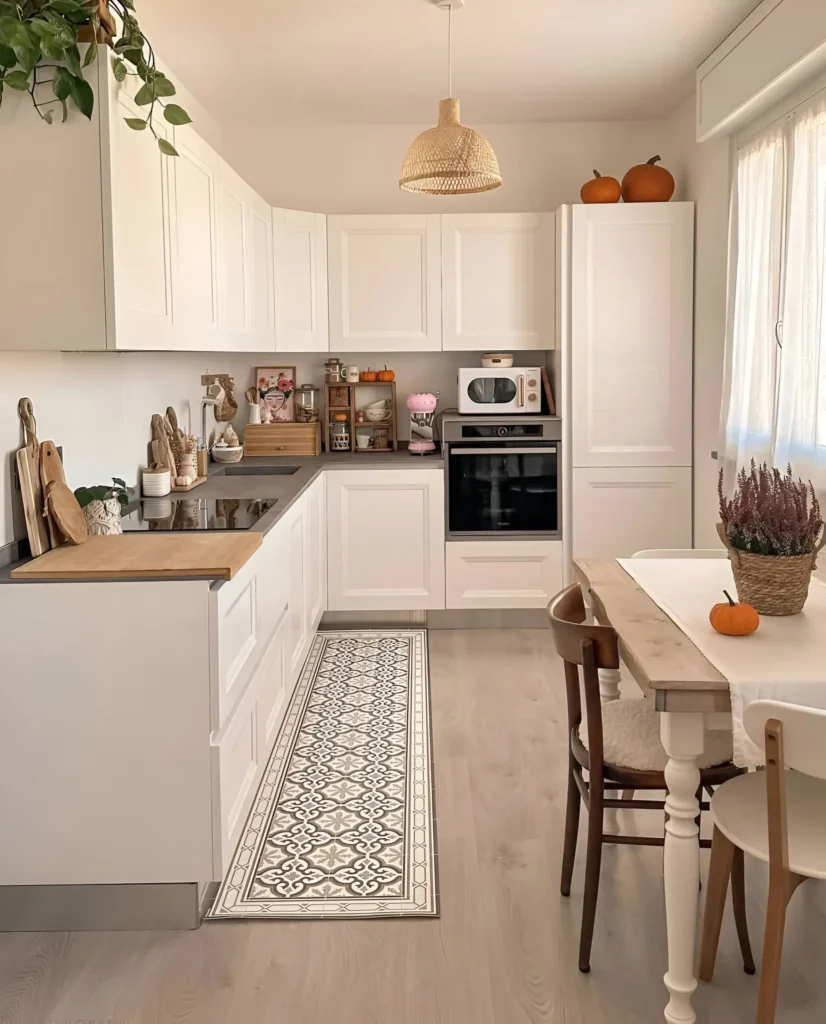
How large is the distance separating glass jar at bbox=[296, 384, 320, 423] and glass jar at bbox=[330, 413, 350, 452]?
0.45 feet

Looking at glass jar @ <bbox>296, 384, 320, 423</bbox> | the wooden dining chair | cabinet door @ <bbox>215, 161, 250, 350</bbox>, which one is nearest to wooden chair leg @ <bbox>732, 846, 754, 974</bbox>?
the wooden dining chair

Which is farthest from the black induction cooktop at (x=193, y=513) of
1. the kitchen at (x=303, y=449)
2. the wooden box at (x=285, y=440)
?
the wooden box at (x=285, y=440)

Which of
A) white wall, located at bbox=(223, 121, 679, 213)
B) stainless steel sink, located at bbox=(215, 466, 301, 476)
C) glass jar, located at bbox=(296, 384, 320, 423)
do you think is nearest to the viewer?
stainless steel sink, located at bbox=(215, 466, 301, 476)

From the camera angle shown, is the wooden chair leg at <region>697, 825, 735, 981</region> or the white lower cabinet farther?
the white lower cabinet

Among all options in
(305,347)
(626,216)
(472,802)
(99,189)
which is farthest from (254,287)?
(472,802)

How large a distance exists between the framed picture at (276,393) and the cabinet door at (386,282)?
1.66ft

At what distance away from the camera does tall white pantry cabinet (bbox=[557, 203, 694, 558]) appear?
4723 mm

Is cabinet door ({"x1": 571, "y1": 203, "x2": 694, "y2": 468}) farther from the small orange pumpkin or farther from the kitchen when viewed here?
the small orange pumpkin

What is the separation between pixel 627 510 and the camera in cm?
488

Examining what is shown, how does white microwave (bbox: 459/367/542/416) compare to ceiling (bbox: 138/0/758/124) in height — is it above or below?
below

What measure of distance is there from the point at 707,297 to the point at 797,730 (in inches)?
131

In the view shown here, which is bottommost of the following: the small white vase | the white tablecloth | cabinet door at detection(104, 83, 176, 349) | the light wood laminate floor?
the light wood laminate floor

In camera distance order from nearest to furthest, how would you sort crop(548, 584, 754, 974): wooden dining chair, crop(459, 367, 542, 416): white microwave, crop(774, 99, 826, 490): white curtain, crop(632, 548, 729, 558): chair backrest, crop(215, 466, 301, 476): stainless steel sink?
crop(548, 584, 754, 974): wooden dining chair, crop(632, 548, 729, 558): chair backrest, crop(774, 99, 826, 490): white curtain, crop(215, 466, 301, 476): stainless steel sink, crop(459, 367, 542, 416): white microwave

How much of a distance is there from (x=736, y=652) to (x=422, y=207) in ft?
12.9
